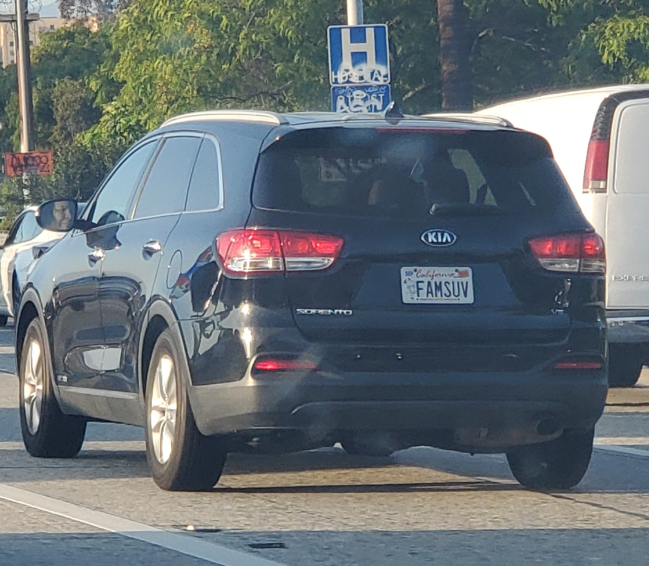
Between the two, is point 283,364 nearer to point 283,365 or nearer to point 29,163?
point 283,365

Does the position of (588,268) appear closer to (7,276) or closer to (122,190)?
(122,190)

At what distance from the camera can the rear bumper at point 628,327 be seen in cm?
1167

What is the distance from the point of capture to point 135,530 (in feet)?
22.6

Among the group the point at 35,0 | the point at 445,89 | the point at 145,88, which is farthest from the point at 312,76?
the point at 35,0

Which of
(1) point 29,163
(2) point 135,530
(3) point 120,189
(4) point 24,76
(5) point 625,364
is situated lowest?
(1) point 29,163

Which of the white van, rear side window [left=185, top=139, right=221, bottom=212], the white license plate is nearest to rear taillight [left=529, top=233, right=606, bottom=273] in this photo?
the white license plate

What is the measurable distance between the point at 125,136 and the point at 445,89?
1478 centimetres

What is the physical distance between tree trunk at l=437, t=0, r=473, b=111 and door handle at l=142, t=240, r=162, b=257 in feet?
57.2

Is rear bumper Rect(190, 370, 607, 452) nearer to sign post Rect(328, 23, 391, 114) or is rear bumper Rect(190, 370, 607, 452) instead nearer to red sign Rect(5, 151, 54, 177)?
sign post Rect(328, 23, 391, 114)

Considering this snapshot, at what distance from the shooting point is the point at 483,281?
7.43m

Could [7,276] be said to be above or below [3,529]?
below

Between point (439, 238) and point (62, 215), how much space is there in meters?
2.61

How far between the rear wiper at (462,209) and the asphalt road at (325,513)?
4.12 ft

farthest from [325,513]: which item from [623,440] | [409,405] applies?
[623,440]
